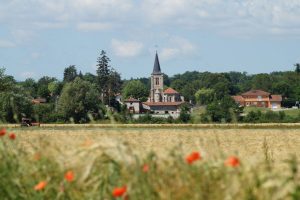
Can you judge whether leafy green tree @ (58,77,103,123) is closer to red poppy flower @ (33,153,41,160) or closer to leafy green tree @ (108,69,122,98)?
leafy green tree @ (108,69,122,98)

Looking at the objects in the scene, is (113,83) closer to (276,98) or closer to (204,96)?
(204,96)

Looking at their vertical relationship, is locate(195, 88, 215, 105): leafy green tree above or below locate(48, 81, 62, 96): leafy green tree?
below

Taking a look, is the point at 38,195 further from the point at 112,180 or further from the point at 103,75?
the point at 103,75

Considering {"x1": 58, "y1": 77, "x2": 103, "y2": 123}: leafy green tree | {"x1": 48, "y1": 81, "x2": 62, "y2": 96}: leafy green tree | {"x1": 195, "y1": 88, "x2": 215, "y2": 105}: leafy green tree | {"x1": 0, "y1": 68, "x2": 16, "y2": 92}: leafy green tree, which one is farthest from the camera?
{"x1": 195, "y1": 88, "x2": 215, "y2": 105}: leafy green tree

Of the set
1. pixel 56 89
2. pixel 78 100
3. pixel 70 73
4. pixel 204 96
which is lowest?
pixel 78 100

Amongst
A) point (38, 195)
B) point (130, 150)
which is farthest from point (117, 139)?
point (38, 195)

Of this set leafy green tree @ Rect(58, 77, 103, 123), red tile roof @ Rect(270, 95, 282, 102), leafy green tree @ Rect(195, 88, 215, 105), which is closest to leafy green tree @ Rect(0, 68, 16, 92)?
leafy green tree @ Rect(58, 77, 103, 123)

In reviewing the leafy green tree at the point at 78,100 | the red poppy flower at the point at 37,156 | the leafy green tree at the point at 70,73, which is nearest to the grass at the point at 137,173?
the red poppy flower at the point at 37,156

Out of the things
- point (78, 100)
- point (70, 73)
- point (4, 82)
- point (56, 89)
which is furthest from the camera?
point (70, 73)

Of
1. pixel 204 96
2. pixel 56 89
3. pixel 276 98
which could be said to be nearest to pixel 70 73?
pixel 56 89

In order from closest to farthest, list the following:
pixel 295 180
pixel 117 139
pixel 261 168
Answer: pixel 295 180, pixel 261 168, pixel 117 139

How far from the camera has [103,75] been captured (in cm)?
14288

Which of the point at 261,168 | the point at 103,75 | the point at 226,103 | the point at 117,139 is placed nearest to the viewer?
the point at 261,168

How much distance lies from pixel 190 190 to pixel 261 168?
0.49 metres
